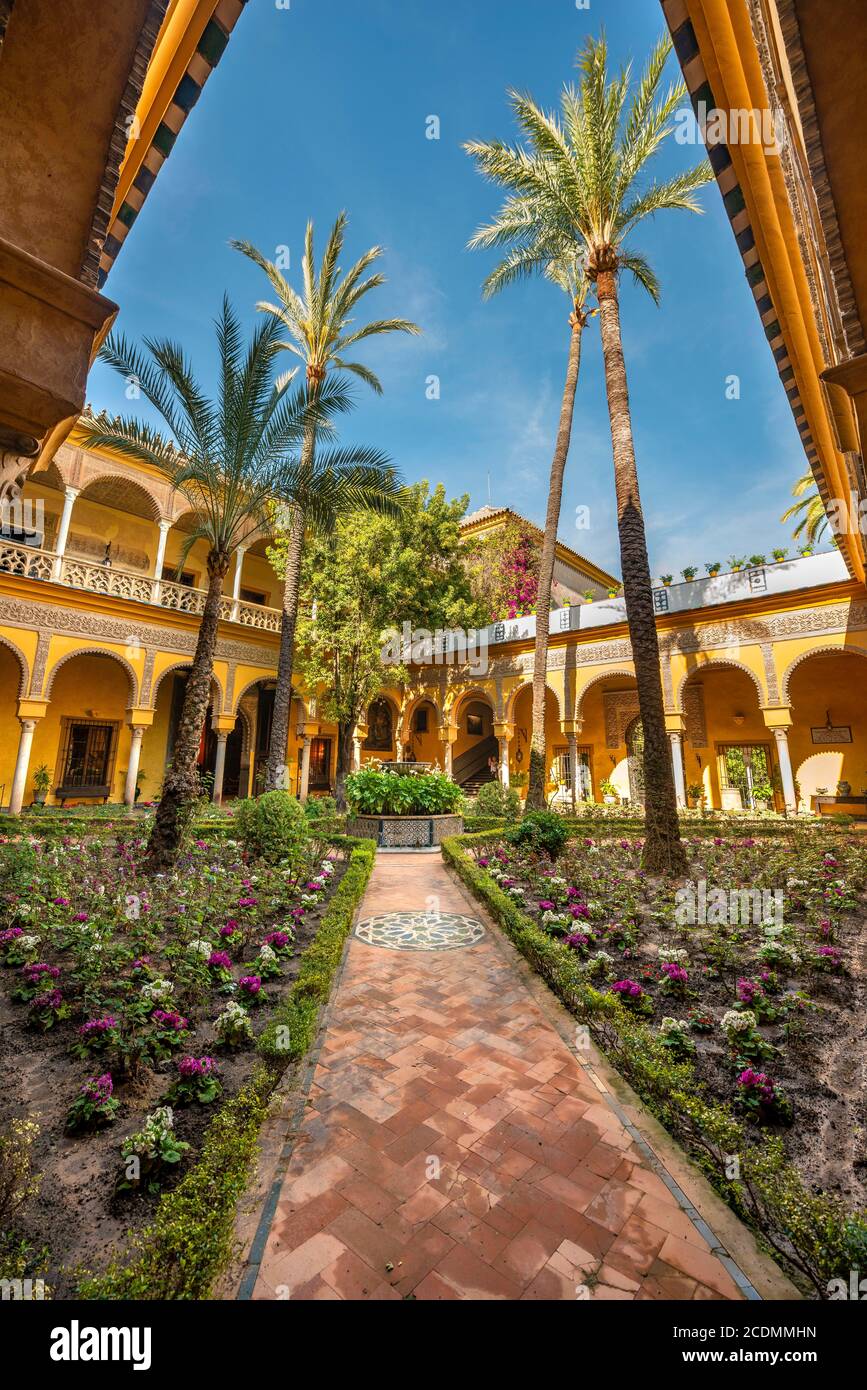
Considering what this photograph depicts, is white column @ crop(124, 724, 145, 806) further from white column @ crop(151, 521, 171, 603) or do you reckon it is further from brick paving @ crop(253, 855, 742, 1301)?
brick paving @ crop(253, 855, 742, 1301)

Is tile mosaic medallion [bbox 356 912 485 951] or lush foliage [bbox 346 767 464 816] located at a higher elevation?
lush foliage [bbox 346 767 464 816]

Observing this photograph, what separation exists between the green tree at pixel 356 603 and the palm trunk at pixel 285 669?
83.5 inches

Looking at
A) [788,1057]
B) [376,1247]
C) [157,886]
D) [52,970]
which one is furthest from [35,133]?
[157,886]

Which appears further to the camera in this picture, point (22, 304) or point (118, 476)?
point (118, 476)

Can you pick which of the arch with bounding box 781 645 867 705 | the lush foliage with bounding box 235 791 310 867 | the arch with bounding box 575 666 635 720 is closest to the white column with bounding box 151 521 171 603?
the lush foliage with bounding box 235 791 310 867

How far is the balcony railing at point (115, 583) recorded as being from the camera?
12.5 meters

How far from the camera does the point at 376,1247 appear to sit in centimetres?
194

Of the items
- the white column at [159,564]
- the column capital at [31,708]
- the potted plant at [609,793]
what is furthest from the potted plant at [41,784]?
the potted plant at [609,793]

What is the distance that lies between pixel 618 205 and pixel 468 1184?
542 inches

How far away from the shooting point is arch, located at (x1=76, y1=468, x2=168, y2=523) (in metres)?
14.3

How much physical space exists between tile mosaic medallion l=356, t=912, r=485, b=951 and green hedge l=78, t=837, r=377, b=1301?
2.16m
